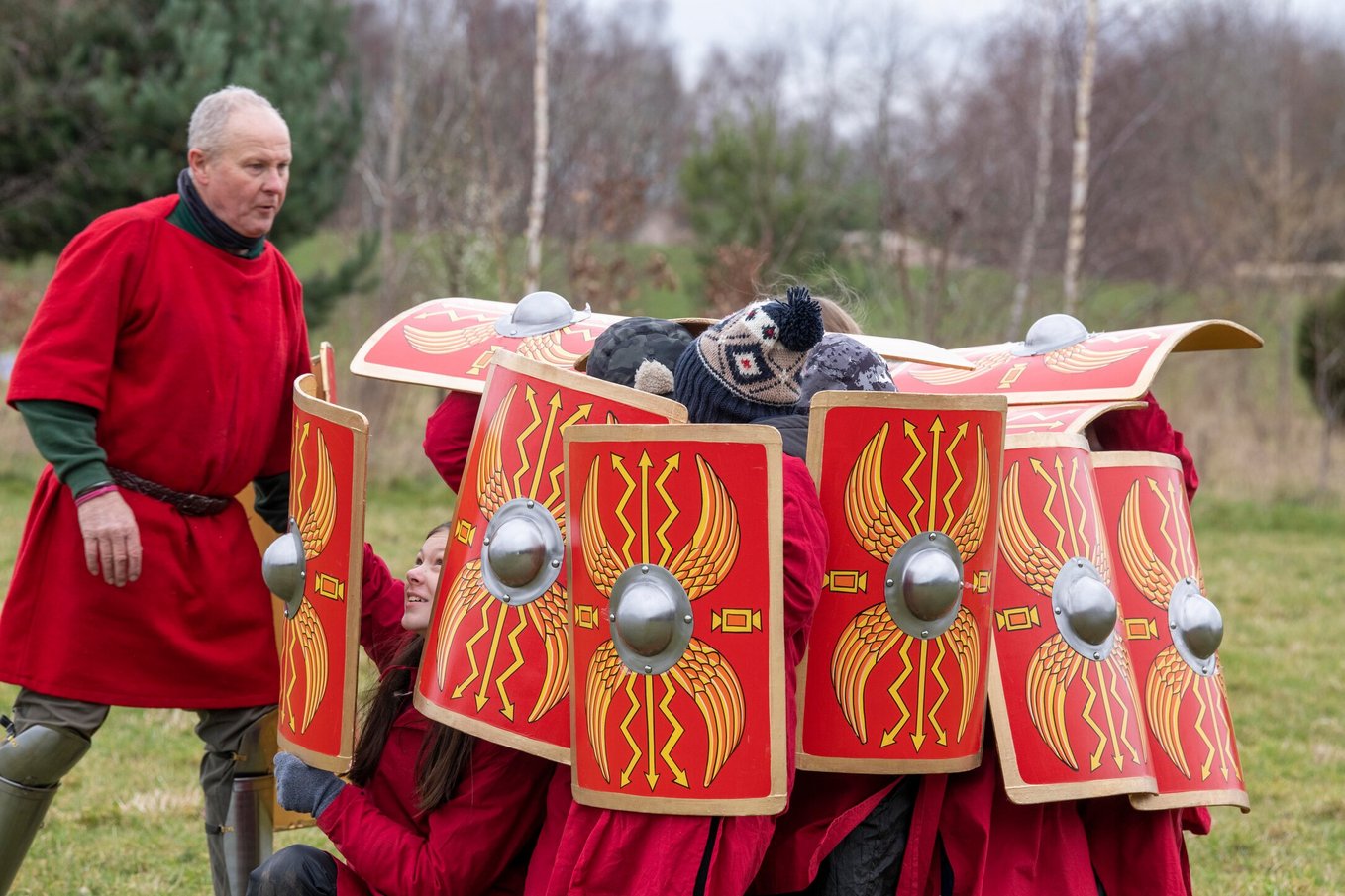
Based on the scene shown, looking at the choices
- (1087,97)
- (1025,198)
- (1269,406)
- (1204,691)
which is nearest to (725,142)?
(1025,198)

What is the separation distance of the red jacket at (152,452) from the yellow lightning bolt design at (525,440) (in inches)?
42.2

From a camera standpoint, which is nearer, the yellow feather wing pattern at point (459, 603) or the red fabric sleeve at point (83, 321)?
the yellow feather wing pattern at point (459, 603)

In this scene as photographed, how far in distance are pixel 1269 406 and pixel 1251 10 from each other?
13310mm

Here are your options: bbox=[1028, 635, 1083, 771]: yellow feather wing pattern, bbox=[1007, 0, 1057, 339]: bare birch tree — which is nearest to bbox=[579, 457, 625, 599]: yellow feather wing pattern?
bbox=[1028, 635, 1083, 771]: yellow feather wing pattern

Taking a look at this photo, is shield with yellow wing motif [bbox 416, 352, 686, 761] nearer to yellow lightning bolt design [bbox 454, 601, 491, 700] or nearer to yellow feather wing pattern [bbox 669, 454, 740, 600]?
yellow lightning bolt design [bbox 454, 601, 491, 700]

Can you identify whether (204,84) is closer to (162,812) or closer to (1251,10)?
(162,812)

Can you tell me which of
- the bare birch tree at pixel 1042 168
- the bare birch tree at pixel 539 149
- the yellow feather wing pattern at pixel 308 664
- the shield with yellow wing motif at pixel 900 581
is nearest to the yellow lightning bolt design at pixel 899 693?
the shield with yellow wing motif at pixel 900 581

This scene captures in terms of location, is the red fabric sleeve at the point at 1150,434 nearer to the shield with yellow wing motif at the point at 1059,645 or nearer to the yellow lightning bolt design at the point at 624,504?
the shield with yellow wing motif at the point at 1059,645

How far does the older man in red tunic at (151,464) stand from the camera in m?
2.76

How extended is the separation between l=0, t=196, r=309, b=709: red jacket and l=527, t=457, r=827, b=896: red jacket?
1183 mm

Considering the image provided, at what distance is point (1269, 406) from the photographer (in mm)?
14203

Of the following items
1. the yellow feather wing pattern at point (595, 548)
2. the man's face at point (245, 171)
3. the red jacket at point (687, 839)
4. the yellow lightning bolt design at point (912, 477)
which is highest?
the man's face at point (245, 171)

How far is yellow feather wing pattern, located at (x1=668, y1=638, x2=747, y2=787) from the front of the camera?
191cm

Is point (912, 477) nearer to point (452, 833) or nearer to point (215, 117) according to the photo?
point (452, 833)
